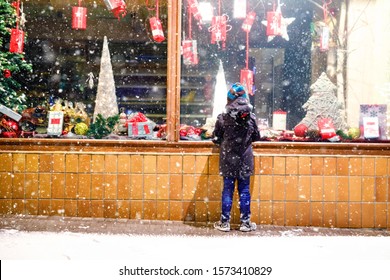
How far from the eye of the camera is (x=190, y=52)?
7.94 meters

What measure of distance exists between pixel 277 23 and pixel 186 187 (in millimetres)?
3195

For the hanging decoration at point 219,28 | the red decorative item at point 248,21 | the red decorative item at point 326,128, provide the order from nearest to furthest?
the red decorative item at point 326,128 < the red decorative item at point 248,21 < the hanging decoration at point 219,28

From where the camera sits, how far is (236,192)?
708 centimetres

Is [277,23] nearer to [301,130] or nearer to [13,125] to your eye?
[301,130]

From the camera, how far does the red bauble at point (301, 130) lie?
24.0 ft

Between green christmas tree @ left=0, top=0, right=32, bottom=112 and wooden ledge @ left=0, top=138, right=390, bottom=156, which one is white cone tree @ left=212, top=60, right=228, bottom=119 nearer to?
wooden ledge @ left=0, top=138, right=390, bottom=156

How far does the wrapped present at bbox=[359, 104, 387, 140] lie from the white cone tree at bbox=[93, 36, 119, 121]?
410 centimetres

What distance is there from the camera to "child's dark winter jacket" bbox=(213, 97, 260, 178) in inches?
254

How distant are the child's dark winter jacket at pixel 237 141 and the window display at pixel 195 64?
30.7 inches

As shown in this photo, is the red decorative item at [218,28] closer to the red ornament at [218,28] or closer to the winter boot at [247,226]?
the red ornament at [218,28]

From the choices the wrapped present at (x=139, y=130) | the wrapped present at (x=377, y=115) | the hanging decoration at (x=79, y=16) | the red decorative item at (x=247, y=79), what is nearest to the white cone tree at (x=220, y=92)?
the red decorative item at (x=247, y=79)

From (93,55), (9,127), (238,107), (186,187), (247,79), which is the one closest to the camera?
(238,107)

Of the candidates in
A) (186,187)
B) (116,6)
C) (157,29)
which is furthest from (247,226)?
(116,6)

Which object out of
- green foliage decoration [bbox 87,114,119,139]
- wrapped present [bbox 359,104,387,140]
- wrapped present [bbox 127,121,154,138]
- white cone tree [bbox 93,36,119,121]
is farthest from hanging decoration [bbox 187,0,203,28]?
wrapped present [bbox 359,104,387,140]
